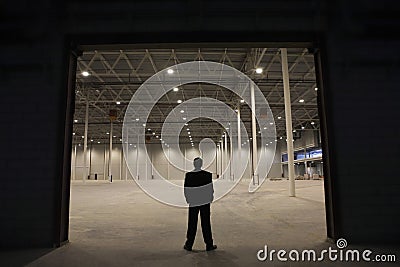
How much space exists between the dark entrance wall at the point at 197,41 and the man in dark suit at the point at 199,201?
2134 mm

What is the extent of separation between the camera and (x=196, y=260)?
155 inches

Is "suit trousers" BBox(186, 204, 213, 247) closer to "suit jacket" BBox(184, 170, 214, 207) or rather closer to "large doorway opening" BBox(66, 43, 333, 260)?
"suit jacket" BBox(184, 170, 214, 207)

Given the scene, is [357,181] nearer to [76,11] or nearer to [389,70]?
[389,70]

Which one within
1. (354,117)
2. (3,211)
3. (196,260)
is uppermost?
(354,117)

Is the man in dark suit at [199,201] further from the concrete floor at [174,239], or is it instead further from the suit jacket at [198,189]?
the concrete floor at [174,239]

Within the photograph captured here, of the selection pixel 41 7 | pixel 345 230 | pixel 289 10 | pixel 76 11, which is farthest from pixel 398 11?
pixel 41 7

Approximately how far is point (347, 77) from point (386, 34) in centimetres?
104

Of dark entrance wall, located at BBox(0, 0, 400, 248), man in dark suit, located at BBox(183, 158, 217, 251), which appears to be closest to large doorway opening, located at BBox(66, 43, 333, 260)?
dark entrance wall, located at BBox(0, 0, 400, 248)

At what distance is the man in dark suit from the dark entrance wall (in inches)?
84.0

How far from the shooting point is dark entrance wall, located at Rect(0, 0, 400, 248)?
4703mm

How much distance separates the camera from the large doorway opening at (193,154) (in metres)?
5.62

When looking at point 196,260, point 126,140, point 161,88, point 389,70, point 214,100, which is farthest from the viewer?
point 126,140

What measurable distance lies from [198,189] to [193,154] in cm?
4385

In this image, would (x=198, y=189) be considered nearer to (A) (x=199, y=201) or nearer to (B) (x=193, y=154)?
(A) (x=199, y=201)
